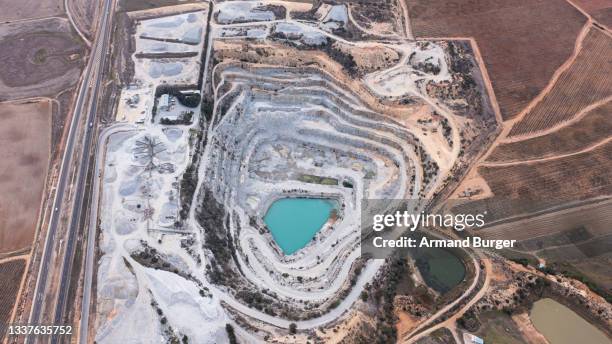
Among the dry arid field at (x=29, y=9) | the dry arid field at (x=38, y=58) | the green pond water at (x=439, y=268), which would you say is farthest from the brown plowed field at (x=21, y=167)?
the green pond water at (x=439, y=268)

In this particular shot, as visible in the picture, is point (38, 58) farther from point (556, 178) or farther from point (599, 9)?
point (599, 9)

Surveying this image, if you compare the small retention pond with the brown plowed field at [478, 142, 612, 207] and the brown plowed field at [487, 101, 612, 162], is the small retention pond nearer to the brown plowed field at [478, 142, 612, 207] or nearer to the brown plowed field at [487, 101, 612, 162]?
the brown plowed field at [478, 142, 612, 207]

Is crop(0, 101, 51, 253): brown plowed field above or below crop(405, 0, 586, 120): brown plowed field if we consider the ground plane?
below

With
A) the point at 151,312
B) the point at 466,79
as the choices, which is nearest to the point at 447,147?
the point at 466,79

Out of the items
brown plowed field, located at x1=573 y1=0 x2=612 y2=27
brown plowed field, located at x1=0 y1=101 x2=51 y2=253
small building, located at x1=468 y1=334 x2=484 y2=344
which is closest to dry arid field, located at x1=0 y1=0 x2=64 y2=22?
brown plowed field, located at x1=0 y1=101 x2=51 y2=253

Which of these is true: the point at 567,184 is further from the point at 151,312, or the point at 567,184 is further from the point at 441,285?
the point at 151,312

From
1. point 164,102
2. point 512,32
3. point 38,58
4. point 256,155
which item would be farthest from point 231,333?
point 512,32

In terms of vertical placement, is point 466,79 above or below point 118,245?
above
